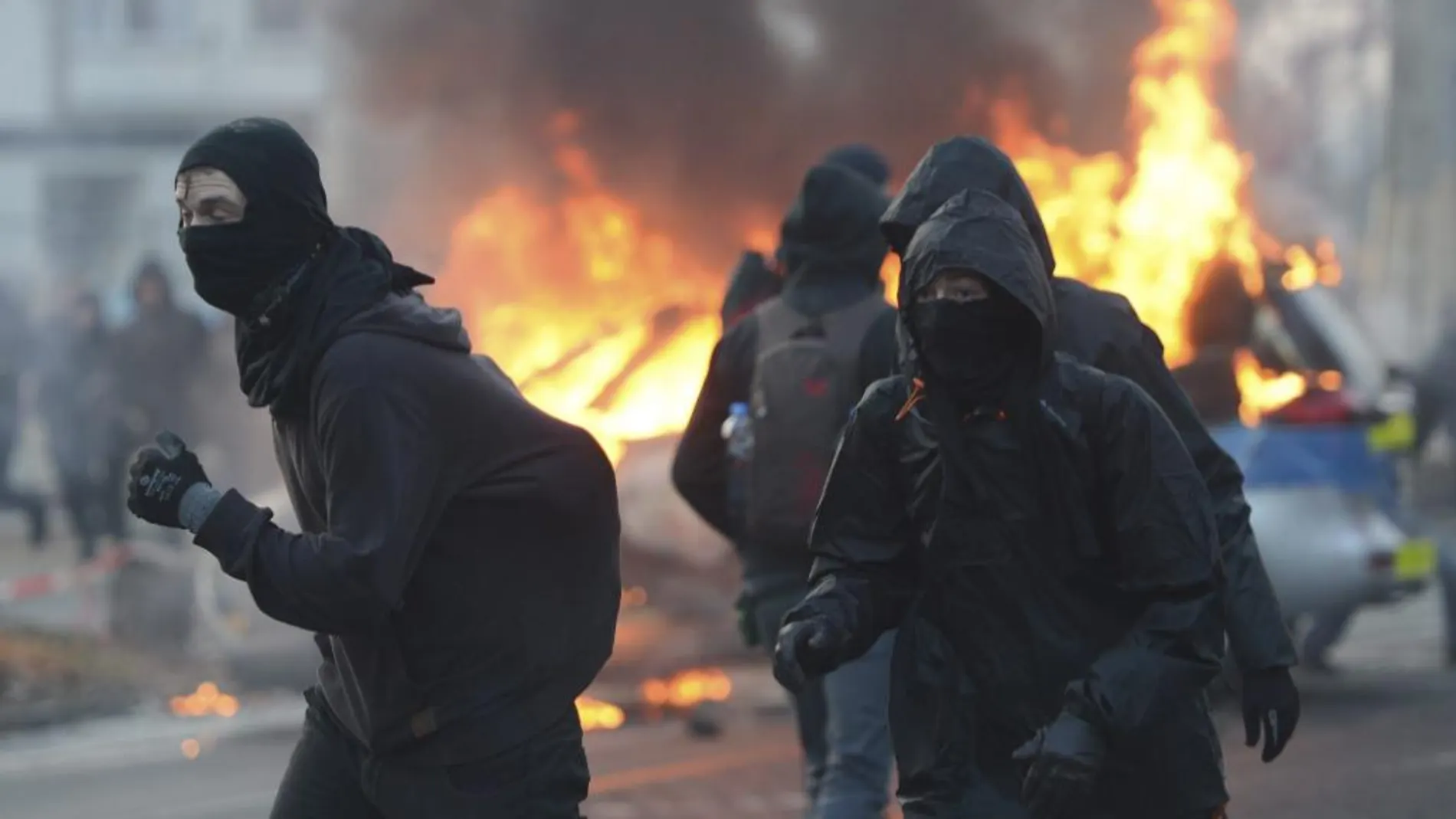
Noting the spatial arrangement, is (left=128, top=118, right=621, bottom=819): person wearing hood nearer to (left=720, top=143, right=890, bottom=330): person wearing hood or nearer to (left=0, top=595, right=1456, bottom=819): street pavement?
(left=720, top=143, right=890, bottom=330): person wearing hood

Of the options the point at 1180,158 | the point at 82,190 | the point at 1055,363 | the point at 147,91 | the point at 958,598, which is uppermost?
the point at 147,91

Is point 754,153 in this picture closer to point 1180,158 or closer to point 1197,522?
point 1180,158

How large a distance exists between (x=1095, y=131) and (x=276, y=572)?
31.7 ft

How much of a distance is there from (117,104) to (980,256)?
29698 mm

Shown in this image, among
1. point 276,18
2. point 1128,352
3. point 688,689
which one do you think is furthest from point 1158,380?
point 276,18

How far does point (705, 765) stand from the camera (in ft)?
27.4

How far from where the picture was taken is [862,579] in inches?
146

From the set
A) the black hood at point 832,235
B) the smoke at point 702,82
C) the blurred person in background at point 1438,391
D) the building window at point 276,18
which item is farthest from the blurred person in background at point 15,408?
the building window at point 276,18

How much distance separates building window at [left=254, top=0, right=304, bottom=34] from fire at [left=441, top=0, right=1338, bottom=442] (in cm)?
1816

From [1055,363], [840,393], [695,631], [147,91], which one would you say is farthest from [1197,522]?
[147,91]

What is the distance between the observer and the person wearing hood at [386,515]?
362 cm

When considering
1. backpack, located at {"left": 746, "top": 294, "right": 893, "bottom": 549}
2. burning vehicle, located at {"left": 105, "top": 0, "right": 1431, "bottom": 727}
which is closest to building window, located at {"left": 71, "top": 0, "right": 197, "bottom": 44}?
burning vehicle, located at {"left": 105, "top": 0, "right": 1431, "bottom": 727}

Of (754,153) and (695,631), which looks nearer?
(695,631)

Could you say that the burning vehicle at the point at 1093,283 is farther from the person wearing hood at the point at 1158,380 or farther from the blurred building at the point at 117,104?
the blurred building at the point at 117,104
